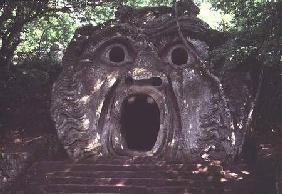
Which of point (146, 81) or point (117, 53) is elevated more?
point (117, 53)

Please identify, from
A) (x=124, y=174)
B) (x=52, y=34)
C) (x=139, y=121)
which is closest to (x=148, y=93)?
(x=139, y=121)

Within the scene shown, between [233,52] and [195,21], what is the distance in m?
2.99

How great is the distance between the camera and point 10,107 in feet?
41.3

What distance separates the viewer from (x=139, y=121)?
44.0 ft

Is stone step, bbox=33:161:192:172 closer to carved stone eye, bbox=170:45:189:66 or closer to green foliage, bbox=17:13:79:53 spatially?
carved stone eye, bbox=170:45:189:66

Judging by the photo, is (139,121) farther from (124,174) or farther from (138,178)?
(138,178)

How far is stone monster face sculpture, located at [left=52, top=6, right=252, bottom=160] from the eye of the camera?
10633mm

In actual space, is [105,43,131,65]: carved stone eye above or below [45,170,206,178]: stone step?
above

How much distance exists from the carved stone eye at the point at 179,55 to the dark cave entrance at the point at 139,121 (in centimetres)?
143

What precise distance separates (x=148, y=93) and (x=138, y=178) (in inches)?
Answer: 117

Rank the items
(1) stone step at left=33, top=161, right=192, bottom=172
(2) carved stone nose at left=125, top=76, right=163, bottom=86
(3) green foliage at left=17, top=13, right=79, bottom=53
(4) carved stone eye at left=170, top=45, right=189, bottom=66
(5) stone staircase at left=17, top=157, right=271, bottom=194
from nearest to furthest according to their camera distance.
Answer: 1. (5) stone staircase at left=17, top=157, right=271, bottom=194
2. (1) stone step at left=33, top=161, right=192, bottom=172
3. (2) carved stone nose at left=125, top=76, right=163, bottom=86
4. (4) carved stone eye at left=170, top=45, right=189, bottom=66
5. (3) green foliage at left=17, top=13, right=79, bottom=53

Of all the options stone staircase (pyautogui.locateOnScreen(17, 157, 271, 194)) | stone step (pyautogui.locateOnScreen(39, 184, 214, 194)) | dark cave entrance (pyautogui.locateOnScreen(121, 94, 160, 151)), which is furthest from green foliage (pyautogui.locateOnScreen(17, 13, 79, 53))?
stone step (pyautogui.locateOnScreen(39, 184, 214, 194))

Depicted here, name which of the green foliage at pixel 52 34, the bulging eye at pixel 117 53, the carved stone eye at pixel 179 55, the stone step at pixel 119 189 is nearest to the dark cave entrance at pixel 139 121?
the bulging eye at pixel 117 53

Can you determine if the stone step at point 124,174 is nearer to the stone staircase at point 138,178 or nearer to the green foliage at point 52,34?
the stone staircase at point 138,178
